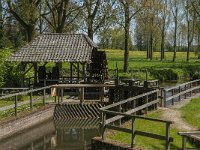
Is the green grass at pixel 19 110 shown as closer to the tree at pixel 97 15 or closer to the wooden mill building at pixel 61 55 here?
the wooden mill building at pixel 61 55

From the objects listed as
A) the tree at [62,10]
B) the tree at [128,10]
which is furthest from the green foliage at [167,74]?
the tree at [62,10]

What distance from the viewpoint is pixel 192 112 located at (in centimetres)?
2028

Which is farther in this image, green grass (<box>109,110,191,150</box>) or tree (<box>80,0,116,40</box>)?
tree (<box>80,0,116,40</box>)

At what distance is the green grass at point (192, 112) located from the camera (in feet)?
58.6

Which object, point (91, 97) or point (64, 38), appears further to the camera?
point (64, 38)

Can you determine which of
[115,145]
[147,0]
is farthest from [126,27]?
[115,145]

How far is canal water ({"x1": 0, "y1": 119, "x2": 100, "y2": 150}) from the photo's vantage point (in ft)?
59.9

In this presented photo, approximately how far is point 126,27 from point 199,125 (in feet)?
96.8

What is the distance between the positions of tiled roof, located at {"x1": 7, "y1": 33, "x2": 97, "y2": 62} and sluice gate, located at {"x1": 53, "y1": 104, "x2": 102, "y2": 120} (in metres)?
4.23

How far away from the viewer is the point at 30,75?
32.6m

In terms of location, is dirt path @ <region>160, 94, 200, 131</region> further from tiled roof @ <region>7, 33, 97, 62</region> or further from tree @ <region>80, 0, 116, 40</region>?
tree @ <region>80, 0, 116, 40</region>

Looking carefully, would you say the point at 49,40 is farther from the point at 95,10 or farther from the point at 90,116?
the point at 95,10

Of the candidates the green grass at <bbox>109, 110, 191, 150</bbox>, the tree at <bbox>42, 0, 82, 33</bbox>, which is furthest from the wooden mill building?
the green grass at <bbox>109, 110, 191, 150</bbox>

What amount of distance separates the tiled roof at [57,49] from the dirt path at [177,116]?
7719 millimetres
